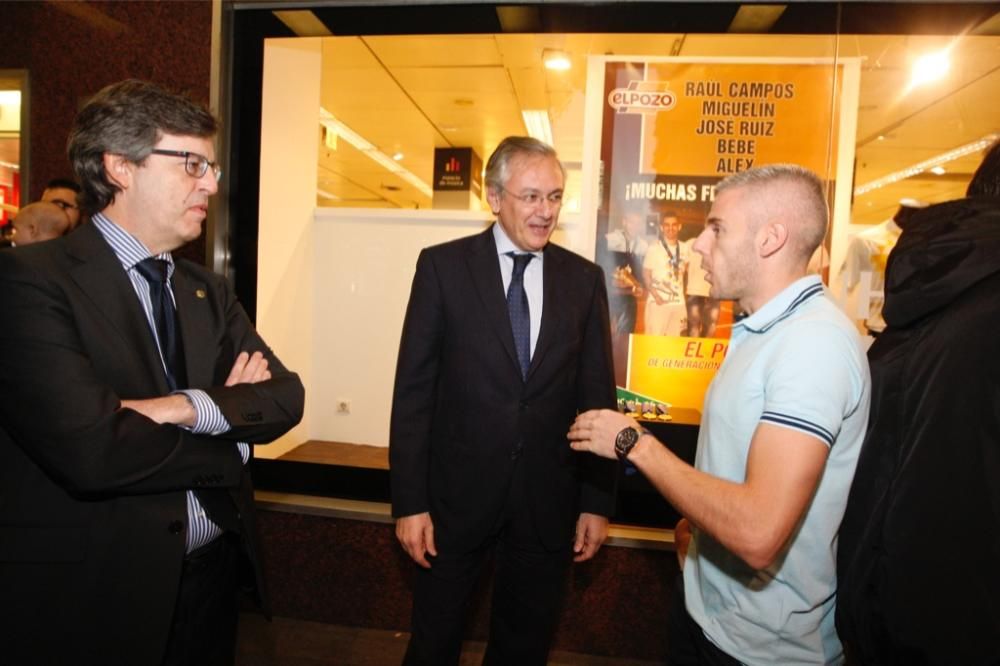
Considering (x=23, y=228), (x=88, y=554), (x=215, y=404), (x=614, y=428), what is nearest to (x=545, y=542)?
(x=614, y=428)

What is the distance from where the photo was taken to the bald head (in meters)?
2.50

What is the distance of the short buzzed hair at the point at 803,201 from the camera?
124 centimetres

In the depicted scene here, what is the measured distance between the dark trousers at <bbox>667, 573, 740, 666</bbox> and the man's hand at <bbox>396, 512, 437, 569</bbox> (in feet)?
2.44

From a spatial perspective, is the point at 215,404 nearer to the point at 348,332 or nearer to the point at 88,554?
the point at 88,554

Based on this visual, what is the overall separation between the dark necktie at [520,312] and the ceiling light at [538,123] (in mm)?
2342

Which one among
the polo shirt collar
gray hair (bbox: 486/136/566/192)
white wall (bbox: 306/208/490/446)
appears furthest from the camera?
white wall (bbox: 306/208/490/446)

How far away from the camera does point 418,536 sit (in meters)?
1.87

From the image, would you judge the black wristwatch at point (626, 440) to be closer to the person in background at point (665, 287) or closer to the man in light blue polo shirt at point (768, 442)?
the man in light blue polo shirt at point (768, 442)

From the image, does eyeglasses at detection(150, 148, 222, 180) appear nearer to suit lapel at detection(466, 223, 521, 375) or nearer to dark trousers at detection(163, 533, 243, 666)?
suit lapel at detection(466, 223, 521, 375)

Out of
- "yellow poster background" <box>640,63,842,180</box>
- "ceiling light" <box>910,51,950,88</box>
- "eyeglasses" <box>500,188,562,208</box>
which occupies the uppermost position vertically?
"ceiling light" <box>910,51,950,88</box>

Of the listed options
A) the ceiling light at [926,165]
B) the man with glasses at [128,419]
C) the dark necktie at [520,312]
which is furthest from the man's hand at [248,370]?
the ceiling light at [926,165]

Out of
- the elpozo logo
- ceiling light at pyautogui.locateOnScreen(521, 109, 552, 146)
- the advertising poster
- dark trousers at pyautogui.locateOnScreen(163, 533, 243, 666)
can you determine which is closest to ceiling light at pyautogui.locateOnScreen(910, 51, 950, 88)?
the advertising poster

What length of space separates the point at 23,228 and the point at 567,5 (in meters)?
2.45

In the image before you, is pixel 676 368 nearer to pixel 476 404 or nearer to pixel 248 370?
pixel 476 404
